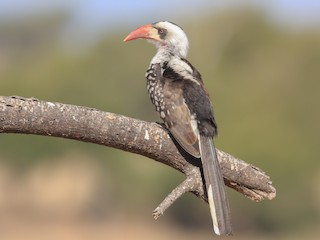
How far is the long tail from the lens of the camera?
4.06 meters

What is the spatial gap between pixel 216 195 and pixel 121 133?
1.83ft

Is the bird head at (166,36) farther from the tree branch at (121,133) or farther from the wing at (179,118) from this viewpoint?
the tree branch at (121,133)

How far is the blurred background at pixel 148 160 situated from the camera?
1980cm

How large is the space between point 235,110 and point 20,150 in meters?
4.87

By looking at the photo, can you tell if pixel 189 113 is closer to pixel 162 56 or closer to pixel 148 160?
pixel 162 56

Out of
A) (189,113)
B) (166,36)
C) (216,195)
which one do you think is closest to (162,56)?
(166,36)

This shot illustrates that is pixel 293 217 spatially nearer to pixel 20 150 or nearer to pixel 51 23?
pixel 20 150

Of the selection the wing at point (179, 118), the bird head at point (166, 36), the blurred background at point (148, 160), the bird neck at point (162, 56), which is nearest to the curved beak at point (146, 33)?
the bird head at point (166, 36)

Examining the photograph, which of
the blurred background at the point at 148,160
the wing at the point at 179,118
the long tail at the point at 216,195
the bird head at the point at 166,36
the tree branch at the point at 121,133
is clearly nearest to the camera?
the tree branch at the point at 121,133

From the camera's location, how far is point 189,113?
4617 millimetres

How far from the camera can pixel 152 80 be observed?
A: 192 inches

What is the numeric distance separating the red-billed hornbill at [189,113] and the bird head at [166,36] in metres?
0.04

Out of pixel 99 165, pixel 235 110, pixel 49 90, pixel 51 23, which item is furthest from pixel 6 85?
pixel 51 23

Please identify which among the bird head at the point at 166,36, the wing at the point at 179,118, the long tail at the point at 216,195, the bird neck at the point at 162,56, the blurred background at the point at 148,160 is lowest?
the long tail at the point at 216,195
